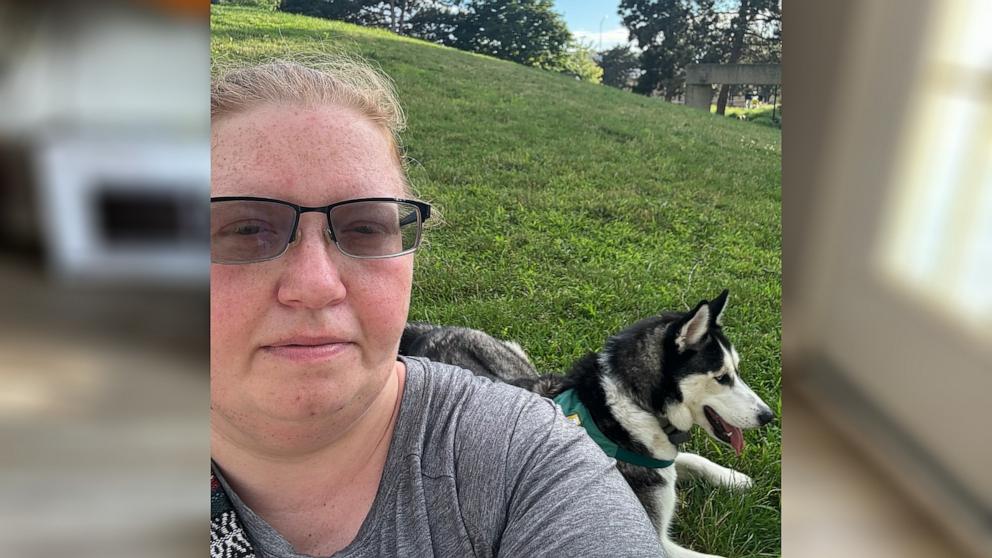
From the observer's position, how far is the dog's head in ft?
5.14

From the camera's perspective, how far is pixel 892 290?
2441 millimetres

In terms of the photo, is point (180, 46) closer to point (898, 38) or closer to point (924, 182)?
point (898, 38)

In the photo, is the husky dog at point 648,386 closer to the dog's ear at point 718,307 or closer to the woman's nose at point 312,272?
the dog's ear at point 718,307

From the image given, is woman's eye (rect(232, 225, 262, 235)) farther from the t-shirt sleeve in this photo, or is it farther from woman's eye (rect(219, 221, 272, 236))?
the t-shirt sleeve

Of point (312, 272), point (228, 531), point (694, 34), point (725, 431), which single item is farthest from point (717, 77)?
point (228, 531)

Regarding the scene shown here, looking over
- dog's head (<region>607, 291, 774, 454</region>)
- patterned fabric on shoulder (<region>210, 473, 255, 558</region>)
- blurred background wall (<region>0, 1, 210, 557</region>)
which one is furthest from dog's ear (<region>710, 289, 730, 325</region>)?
blurred background wall (<region>0, 1, 210, 557</region>)

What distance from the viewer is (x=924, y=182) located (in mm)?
2492

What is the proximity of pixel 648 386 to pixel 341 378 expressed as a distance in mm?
638

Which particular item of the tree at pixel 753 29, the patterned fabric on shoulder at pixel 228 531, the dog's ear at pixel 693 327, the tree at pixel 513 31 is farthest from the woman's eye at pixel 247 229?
the tree at pixel 753 29

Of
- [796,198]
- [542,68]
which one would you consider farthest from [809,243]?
[542,68]

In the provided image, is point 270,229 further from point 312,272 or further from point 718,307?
point 718,307

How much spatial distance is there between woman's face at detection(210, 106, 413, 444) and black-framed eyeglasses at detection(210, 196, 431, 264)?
1cm

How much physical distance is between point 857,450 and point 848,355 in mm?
395

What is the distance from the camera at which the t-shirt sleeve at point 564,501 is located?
117 centimetres
